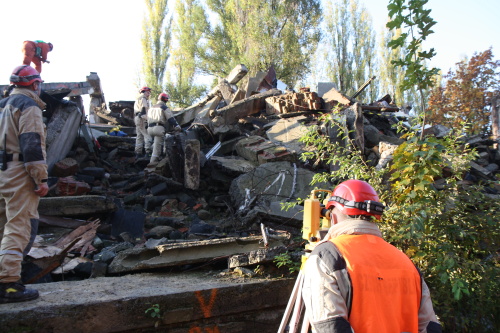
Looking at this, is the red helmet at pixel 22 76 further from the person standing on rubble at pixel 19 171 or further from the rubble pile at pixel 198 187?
the rubble pile at pixel 198 187

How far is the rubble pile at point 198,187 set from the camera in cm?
429

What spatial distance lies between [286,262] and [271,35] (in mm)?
Answer: 27067

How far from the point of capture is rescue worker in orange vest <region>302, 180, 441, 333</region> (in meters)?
1.90

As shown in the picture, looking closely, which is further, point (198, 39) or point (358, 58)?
point (358, 58)

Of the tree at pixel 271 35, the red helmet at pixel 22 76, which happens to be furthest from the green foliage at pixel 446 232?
the tree at pixel 271 35

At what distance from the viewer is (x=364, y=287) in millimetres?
1913

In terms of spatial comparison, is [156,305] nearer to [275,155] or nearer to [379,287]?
[379,287]

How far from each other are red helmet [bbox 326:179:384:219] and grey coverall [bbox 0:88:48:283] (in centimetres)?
244

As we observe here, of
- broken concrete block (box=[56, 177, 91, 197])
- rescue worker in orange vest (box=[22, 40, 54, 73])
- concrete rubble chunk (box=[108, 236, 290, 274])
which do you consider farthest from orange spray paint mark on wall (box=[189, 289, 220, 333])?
broken concrete block (box=[56, 177, 91, 197])

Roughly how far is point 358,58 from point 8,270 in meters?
34.2

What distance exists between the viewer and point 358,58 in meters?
34.0

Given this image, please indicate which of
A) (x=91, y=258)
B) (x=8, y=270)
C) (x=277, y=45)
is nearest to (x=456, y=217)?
(x=8, y=270)

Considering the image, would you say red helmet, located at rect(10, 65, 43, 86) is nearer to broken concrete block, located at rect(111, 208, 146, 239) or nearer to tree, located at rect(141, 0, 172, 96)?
broken concrete block, located at rect(111, 208, 146, 239)

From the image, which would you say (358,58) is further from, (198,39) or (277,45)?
(198,39)
